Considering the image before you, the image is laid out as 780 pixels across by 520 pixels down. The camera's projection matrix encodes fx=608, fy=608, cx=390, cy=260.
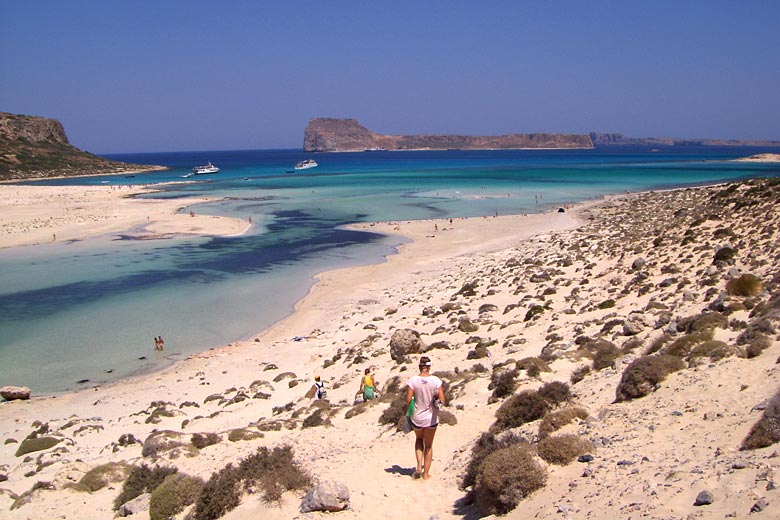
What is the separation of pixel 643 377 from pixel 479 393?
3182 millimetres

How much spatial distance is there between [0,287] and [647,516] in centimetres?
3006

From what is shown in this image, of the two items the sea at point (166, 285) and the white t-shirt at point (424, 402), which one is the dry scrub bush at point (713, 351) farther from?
the sea at point (166, 285)

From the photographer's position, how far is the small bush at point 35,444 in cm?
1168

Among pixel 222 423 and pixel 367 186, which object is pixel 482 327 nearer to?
pixel 222 423

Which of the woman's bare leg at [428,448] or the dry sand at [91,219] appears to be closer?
the woman's bare leg at [428,448]

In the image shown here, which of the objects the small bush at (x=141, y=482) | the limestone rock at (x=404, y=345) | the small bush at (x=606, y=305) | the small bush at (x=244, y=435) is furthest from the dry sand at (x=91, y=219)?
the small bush at (x=141, y=482)

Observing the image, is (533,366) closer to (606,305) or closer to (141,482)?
(606,305)

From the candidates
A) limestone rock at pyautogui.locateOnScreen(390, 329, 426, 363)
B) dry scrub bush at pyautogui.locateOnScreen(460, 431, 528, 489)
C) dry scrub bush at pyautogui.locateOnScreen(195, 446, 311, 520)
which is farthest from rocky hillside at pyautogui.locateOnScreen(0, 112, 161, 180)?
dry scrub bush at pyautogui.locateOnScreen(460, 431, 528, 489)

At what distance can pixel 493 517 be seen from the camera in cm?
595

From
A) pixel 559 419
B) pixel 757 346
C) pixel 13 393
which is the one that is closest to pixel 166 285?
pixel 13 393

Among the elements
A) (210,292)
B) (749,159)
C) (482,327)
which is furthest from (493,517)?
(749,159)

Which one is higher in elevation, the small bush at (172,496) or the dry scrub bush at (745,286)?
the dry scrub bush at (745,286)

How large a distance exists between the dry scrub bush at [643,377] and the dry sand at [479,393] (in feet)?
0.43

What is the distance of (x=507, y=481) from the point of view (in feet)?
20.2
